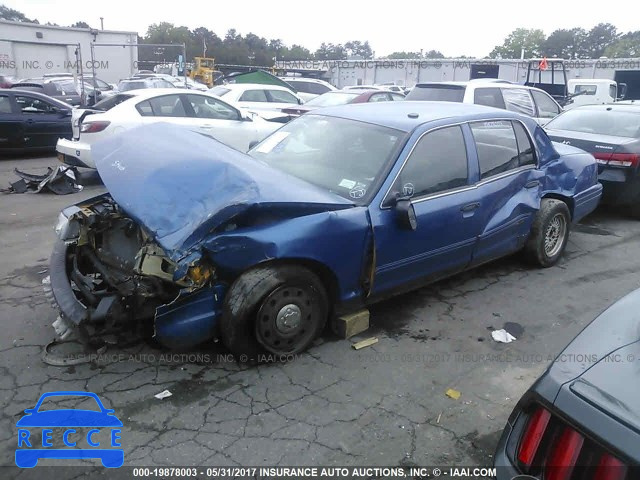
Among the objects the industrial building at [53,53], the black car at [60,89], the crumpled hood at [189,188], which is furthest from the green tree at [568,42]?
the crumpled hood at [189,188]

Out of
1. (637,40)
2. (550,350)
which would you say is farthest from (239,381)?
(637,40)

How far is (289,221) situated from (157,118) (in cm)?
588

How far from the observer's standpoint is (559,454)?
65.5 inches

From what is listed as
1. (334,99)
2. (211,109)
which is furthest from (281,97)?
(211,109)

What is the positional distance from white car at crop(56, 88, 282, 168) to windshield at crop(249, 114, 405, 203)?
3.20 meters

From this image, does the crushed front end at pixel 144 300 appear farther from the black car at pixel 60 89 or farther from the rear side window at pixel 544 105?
the black car at pixel 60 89

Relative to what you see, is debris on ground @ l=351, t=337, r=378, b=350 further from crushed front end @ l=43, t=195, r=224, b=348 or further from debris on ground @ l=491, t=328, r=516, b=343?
crushed front end @ l=43, t=195, r=224, b=348

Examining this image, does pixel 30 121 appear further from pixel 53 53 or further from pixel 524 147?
pixel 53 53

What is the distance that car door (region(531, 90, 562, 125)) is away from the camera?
10.1m

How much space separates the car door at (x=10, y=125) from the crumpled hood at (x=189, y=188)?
7.64 metres

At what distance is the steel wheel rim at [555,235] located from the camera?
5.26 metres

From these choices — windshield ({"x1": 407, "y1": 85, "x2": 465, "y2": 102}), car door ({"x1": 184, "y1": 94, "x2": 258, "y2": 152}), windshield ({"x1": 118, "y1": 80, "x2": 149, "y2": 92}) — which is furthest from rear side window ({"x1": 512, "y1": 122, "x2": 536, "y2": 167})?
windshield ({"x1": 118, "y1": 80, "x2": 149, "y2": 92})

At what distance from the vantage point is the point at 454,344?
3875 mm

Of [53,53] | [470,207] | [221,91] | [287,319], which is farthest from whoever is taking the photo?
[53,53]
